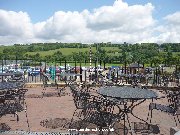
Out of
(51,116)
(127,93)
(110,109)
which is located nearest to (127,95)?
(127,93)

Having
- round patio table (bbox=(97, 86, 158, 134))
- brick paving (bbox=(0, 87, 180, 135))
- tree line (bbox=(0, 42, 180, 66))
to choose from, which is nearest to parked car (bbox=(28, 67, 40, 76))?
tree line (bbox=(0, 42, 180, 66))

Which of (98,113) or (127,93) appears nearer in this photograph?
(98,113)

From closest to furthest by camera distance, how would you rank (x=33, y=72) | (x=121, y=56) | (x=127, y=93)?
(x=127, y=93) → (x=33, y=72) → (x=121, y=56)

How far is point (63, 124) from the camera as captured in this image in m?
5.43

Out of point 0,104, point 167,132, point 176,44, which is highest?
point 176,44

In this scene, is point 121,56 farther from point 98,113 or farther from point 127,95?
point 98,113

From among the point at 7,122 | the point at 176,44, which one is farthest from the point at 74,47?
the point at 7,122

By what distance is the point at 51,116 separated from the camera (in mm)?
6129

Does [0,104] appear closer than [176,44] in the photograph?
Yes

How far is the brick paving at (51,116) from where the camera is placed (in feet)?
17.0

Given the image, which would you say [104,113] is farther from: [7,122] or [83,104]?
[7,122]

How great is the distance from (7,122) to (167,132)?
3.06 metres

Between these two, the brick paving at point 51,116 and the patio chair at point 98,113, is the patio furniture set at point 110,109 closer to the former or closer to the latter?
the patio chair at point 98,113

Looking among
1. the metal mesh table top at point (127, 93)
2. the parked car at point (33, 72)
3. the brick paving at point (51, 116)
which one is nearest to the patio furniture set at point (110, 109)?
the metal mesh table top at point (127, 93)
